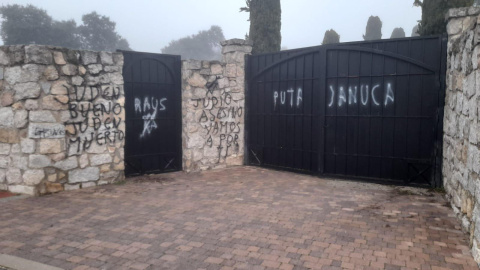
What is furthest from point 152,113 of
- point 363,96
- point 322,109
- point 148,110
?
point 363,96

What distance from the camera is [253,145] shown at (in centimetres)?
834

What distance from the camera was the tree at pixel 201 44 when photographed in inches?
3127

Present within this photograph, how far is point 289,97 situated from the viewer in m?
7.55

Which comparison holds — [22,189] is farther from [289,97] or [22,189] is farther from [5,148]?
[289,97]

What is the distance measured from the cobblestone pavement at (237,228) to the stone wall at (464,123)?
276 mm

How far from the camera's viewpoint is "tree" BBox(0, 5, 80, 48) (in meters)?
41.8

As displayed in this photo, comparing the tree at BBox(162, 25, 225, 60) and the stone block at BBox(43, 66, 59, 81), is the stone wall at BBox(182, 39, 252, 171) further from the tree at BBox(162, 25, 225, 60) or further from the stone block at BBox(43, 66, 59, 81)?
the tree at BBox(162, 25, 225, 60)

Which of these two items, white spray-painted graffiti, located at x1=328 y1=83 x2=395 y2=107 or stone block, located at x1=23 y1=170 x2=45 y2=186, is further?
white spray-painted graffiti, located at x1=328 y1=83 x2=395 y2=107

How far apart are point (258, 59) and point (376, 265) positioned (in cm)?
564

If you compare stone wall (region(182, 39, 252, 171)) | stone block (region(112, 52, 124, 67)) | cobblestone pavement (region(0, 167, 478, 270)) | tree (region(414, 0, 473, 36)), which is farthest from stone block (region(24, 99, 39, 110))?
tree (region(414, 0, 473, 36))

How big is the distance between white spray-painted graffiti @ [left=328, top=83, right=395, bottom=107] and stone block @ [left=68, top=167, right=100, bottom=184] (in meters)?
4.39

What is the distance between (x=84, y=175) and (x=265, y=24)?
854 cm

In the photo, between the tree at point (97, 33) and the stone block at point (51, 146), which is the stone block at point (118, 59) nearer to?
the stone block at point (51, 146)

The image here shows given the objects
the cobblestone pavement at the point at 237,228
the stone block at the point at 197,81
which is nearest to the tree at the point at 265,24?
the stone block at the point at 197,81
